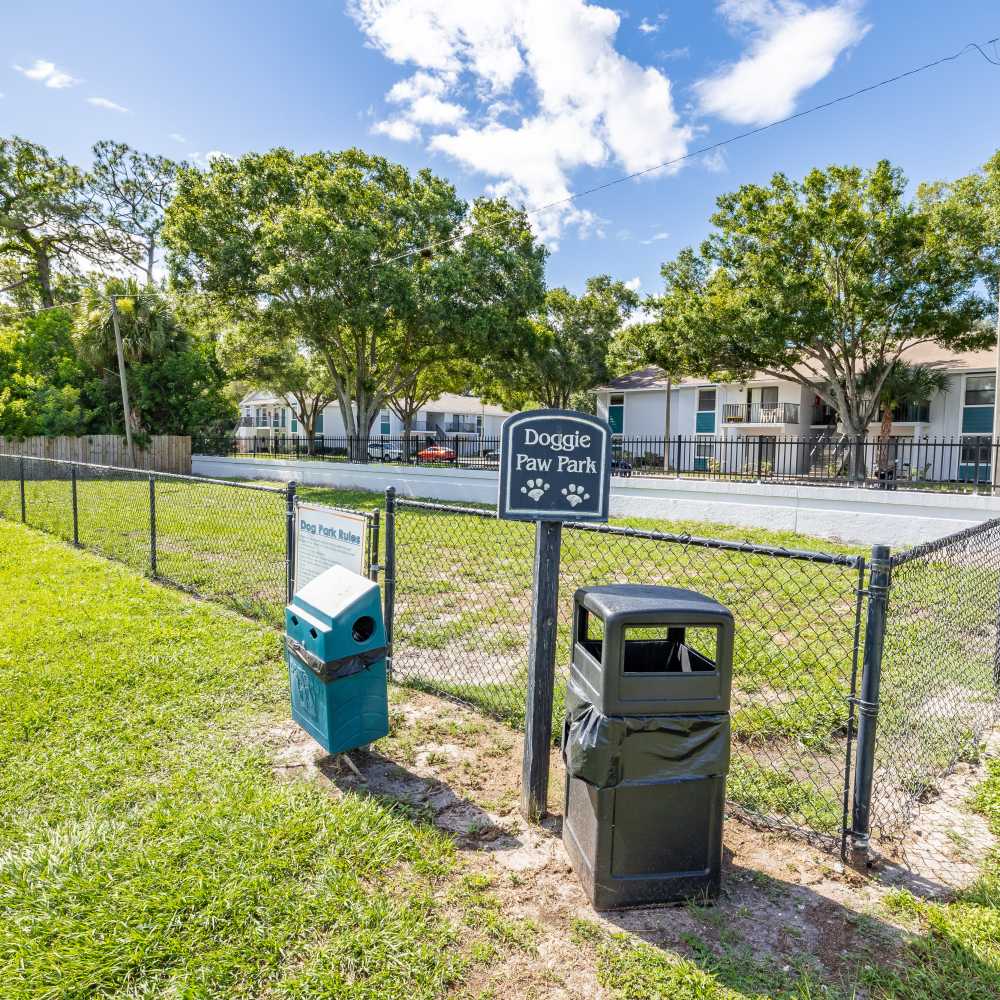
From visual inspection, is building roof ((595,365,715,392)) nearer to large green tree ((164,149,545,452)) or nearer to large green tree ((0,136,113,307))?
large green tree ((164,149,545,452))

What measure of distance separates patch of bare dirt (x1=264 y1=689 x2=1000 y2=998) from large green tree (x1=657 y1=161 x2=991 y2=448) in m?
16.4

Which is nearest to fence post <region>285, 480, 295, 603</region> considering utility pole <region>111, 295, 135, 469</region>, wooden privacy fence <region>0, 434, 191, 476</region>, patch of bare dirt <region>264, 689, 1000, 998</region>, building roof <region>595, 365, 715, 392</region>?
patch of bare dirt <region>264, 689, 1000, 998</region>

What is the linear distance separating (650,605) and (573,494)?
0.64 metres

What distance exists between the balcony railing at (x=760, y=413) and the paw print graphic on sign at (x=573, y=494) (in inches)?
1070

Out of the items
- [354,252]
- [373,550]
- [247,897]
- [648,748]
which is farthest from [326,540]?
[354,252]

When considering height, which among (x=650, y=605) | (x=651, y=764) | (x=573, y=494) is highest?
(x=573, y=494)

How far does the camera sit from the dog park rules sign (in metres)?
2.86

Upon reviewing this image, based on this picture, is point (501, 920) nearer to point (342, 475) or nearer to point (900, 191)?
point (342, 475)

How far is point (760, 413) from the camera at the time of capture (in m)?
28.3

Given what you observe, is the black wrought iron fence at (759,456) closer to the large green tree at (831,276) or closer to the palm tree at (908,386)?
the palm tree at (908,386)

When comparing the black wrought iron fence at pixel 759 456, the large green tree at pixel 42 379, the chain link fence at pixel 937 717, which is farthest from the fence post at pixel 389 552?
the large green tree at pixel 42 379

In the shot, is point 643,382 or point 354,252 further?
point 643,382

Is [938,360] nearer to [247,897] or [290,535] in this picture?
[290,535]

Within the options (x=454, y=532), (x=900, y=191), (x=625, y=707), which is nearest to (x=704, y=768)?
(x=625, y=707)
